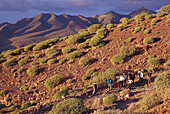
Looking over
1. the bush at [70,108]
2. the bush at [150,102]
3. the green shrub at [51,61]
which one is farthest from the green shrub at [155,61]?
the green shrub at [51,61]

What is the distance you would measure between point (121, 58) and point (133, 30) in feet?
35.9

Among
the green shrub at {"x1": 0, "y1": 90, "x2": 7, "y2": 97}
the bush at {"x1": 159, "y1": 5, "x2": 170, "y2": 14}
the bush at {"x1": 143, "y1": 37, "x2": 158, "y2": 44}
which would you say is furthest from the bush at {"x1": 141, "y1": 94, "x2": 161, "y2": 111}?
the bush at {"x1": 159, "y1": 5, "x2": 170, "y2": 14}

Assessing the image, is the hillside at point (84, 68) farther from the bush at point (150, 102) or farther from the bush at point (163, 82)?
the bush at point (150, 102)

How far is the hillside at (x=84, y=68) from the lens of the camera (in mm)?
13305

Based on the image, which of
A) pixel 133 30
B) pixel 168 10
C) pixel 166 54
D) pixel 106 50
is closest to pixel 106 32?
pixel 133 30

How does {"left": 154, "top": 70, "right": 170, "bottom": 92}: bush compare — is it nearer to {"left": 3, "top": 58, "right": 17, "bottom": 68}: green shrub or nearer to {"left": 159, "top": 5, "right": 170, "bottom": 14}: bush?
{"left": 3, "top": 58, "right": 17, "bottom": 68}: green shrub

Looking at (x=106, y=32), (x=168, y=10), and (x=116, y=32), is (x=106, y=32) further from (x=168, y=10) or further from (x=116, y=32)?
(x=168, y=10)

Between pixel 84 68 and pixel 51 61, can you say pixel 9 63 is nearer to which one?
pixel 51 61

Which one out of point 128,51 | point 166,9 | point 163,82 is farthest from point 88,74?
point 166,9

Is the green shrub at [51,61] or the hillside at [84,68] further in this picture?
the green shrub at [51,61]

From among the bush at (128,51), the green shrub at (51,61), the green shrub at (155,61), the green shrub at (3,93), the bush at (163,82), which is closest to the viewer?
the bush at (163,82)

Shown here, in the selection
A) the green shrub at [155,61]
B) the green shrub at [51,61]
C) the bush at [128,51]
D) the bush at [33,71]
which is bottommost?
the bush at [33,71]

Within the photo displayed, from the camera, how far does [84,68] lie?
64.8 feet

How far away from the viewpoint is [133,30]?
26297 mm
